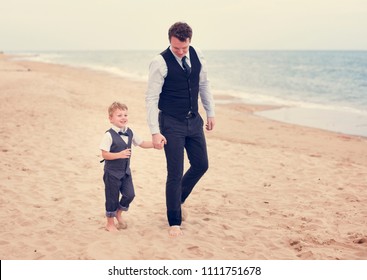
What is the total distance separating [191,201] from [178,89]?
210cm

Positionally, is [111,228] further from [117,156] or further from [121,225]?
[117,156]

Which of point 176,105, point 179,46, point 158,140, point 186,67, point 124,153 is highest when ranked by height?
point 179,46

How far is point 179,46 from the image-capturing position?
12.2ft

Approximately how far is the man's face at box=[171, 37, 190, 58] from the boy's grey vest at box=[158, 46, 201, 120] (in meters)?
0.08

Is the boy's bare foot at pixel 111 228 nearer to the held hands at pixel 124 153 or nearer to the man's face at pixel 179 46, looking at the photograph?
the held hands at pixel 124 153

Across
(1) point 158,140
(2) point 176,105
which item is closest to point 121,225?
(1) point 158,140

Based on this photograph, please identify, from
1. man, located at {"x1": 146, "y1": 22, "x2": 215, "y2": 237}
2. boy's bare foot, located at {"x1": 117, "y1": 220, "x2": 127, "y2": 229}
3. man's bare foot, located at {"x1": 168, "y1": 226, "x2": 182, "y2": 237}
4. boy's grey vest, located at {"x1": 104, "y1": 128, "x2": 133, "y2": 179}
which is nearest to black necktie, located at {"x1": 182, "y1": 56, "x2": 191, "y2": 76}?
man, located at {"x1": 146, "y1": 22, "x2": 215, "y2": 237}

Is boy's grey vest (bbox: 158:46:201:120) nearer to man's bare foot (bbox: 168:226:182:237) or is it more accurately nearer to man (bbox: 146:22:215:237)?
man (bbox: 146:22:215:237)

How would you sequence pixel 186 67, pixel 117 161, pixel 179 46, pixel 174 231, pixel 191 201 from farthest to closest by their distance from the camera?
pixel 191 201
pixel 174 231
pixel 117 161
pixel 186 67
pixel 179 46

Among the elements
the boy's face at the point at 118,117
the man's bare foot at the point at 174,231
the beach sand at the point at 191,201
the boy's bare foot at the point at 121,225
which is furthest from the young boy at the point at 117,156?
the man's bare foot at the point at 174,231

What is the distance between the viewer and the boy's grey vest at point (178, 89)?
151 inches

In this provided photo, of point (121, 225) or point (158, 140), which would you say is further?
point (121, 225)

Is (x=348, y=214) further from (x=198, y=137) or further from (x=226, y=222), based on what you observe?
(x=198, y=137)

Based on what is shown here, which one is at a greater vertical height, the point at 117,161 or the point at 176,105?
the point at 176,105
